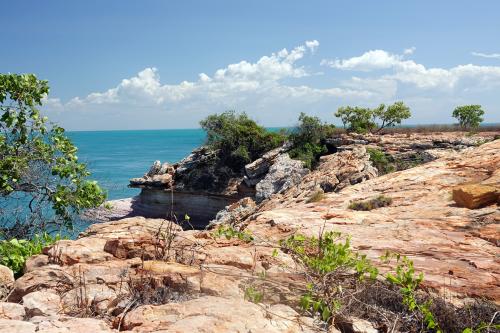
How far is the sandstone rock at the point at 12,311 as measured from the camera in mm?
3006

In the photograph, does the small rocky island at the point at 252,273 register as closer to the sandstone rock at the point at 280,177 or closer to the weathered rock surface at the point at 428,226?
the weathered rock surface at the point at 428,226

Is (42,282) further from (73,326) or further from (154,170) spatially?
(154,170)

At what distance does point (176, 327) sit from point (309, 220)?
5.82m

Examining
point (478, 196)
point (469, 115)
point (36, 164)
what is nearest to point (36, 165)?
point (36, 164)

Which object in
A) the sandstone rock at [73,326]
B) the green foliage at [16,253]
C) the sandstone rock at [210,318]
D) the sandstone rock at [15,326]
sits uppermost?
the sandstone rock at [15,326]

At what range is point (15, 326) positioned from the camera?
272 centimetres

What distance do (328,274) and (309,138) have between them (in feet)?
102

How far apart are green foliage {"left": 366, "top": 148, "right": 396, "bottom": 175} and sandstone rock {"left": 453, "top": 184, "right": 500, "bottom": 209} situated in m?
15.5

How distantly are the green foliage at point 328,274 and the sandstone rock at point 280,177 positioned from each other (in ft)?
70.6

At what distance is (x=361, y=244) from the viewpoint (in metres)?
6.75

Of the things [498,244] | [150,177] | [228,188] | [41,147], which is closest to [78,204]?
[41,147]

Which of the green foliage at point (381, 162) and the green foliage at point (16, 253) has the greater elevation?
the green foliage at point (16, 253)

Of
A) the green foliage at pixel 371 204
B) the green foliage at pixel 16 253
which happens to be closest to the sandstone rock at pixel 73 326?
the green foliage at pixel 16 253

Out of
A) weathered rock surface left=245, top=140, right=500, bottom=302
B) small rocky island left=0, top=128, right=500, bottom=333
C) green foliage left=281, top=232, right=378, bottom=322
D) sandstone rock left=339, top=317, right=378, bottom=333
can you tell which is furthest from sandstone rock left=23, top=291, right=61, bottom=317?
weathered rock surface left=245, top=140, right=500, bottom=302
